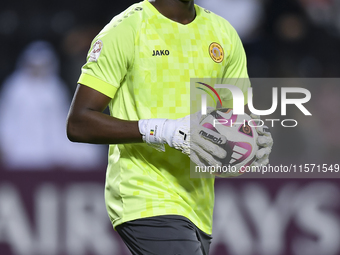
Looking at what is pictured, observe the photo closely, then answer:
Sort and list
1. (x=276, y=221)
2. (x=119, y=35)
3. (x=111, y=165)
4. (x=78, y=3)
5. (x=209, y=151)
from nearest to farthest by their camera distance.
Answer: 1. (x=209, y=151)
2. (x=119, y=35)
3. (x=111, y=165)
4. (x=276, y=221)
5. (x=78, y=3)

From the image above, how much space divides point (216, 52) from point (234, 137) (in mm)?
529

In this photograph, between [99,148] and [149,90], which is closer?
[149,90]

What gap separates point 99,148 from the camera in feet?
15.3

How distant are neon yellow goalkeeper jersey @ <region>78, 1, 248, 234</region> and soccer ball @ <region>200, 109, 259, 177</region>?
227 mm

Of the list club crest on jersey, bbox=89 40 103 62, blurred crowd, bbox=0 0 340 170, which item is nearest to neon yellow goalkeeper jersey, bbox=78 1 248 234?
club crest on jersey, bbox=89 40 103 62

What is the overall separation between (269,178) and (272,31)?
57.7 inches

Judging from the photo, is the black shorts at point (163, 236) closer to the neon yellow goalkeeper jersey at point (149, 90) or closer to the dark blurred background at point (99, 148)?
the neon yellow goalkeeper jersey at point (149, 90)

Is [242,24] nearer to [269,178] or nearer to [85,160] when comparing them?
[269,178]

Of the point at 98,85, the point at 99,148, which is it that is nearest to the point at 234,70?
the point at 98,85

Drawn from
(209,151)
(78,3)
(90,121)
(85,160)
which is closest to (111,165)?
(90,121)

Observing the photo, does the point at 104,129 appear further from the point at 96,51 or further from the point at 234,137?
the point at 234,137

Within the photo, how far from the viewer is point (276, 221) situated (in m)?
4.48

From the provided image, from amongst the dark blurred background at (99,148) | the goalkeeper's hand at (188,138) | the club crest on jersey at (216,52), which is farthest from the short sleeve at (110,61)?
the dark blurred background at (99,148)

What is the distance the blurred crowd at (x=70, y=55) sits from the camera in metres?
4.63
